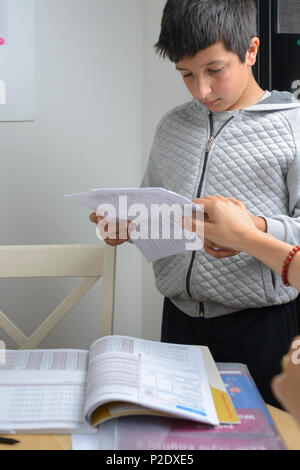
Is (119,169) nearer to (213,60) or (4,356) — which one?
(213,60)

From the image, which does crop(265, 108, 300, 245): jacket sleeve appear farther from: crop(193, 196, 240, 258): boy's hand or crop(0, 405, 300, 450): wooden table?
crop(0, 405, 300, 450): wooden table

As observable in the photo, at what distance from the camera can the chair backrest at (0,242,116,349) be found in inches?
50.0

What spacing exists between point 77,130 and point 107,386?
3.79 ft

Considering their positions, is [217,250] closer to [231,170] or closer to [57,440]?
[231,170]

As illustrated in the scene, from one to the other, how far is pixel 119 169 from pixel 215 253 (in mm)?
780

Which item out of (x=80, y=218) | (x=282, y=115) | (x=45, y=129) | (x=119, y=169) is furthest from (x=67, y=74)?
(x=282, y=115)

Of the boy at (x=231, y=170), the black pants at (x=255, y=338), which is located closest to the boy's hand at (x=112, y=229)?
the boy at (x=231, y=170)

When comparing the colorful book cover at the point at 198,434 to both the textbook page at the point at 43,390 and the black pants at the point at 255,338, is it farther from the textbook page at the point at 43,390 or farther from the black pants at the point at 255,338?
the black pants at the point at 255,338

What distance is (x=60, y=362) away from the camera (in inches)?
35.0

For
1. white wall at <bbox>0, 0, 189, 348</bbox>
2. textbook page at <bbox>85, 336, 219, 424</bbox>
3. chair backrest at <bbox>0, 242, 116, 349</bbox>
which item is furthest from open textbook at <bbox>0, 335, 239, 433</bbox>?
white wall at <bbox>0, 0, 189, 348</bbox>

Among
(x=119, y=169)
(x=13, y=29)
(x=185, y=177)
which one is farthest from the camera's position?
(x=119, y=169)

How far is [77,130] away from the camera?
171 cm

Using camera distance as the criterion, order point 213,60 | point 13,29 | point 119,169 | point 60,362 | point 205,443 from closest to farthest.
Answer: point 205,443 → point 60,362 → point 213,60 → point 13,29 → point 119,169

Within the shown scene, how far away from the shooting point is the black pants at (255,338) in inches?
44.5
